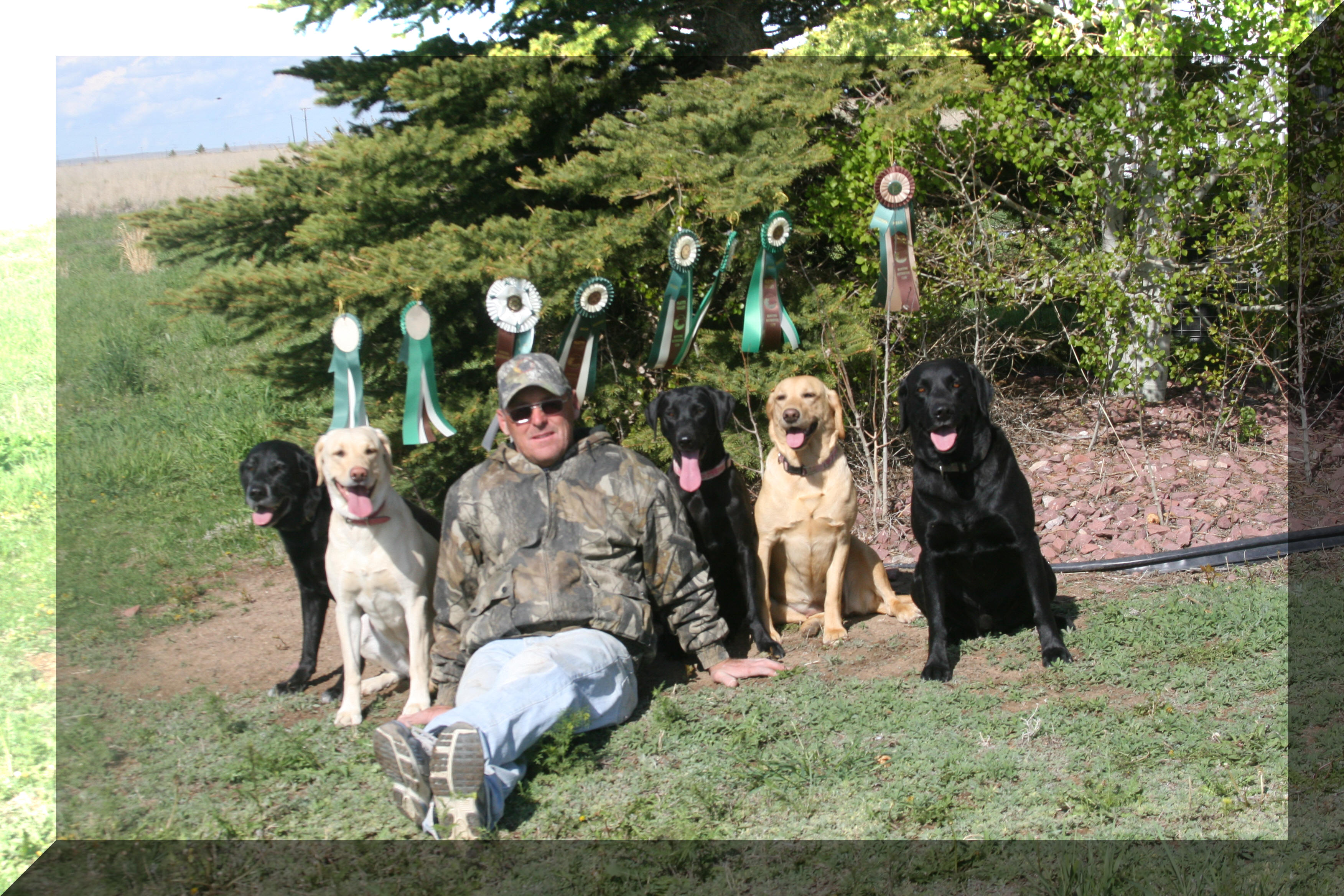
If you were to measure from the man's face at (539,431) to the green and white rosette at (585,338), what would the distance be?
127cm

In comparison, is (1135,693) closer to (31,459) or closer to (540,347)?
(540,347)

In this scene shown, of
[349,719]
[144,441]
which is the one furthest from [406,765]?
[144,441]

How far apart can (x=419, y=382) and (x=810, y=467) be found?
184 cm

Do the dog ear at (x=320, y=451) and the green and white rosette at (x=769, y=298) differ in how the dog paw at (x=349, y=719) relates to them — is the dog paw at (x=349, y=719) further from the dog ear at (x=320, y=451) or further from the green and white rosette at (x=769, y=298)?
the green and white rosette at (x=769, y=298)

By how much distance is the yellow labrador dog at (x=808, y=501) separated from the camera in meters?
4.56

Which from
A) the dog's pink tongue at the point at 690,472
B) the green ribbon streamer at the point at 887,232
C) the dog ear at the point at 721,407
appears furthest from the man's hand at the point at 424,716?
the green ribbon streamer at the point at 887,232

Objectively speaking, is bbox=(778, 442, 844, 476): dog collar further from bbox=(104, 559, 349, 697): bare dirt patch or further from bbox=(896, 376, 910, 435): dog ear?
bbox=(104, 559, 349, 697): bare dirt patch

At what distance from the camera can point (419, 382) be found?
15.3ft

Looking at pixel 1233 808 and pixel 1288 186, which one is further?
pixel 1288 186

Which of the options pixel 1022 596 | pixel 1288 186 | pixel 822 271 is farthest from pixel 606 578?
pixel 1288 186

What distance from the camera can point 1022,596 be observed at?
4.41 metres

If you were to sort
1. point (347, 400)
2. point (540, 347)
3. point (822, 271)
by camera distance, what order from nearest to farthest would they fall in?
point (347, 400) < point (540, 347) < point (822, 271)

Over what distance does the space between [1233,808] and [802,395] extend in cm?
229

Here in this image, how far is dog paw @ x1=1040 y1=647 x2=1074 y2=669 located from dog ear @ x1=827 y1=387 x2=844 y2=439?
50.0 inches
